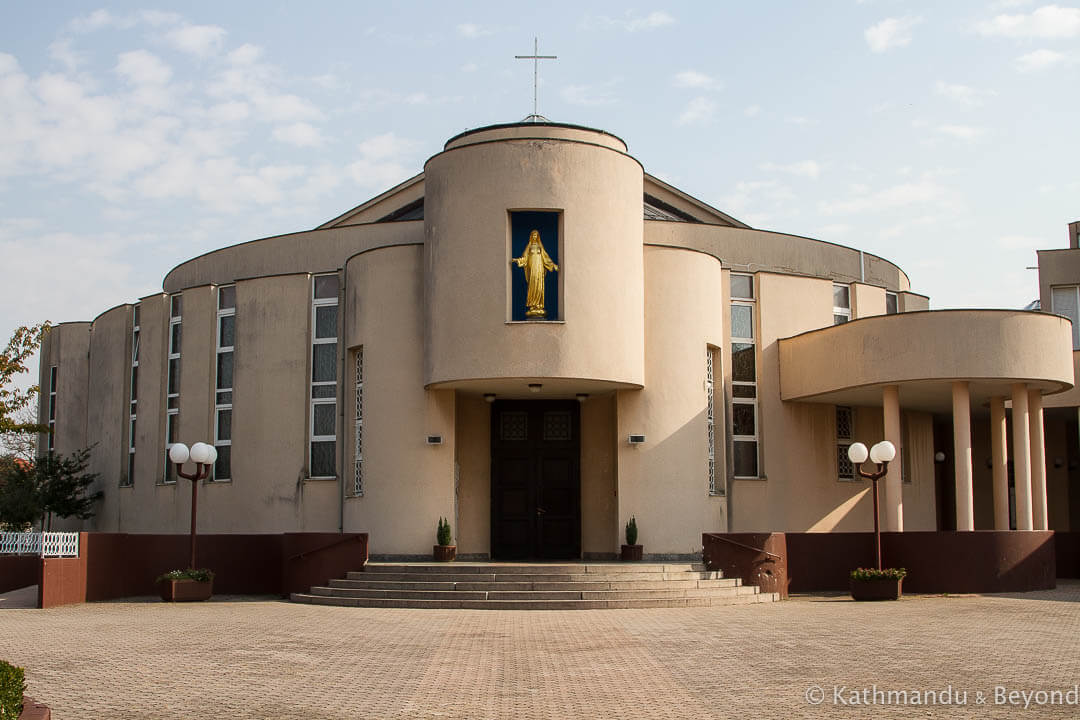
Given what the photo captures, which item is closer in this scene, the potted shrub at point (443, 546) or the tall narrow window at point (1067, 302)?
the potted shrub at point (443, 546)

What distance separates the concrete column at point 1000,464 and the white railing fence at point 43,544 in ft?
56.4

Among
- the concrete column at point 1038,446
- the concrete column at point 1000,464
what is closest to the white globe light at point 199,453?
the concrete column at point 1000,464

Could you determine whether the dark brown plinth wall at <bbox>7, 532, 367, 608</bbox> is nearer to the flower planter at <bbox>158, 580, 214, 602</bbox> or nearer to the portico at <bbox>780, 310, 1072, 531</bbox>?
the flower planter at <bbox>158, 580, 214, 602</bbox>

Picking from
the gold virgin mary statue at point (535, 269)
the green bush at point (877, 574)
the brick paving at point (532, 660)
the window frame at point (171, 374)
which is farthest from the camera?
the window frame at point (171, 374)

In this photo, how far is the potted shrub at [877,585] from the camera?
1920 centimetres

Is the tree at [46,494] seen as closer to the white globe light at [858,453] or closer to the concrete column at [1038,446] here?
the white globe light at [858,453]

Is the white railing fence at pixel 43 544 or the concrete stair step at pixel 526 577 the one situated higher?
the white railing fence at pixel 43 544

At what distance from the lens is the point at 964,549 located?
20203mm

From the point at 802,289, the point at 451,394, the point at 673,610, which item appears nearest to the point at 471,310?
the point at 451,394

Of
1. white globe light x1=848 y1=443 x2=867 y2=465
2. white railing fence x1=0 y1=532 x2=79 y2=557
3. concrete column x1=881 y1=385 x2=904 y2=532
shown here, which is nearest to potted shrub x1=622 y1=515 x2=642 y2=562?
white globe light x1=848 y1=443 x2=867 y2=465

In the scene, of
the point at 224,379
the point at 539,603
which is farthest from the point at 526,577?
the point at 224,379

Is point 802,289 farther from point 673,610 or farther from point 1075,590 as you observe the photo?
point 673,610

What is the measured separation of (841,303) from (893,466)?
5535 millimetres

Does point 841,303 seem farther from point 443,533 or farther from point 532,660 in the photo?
point 532,660
